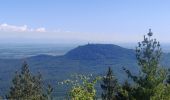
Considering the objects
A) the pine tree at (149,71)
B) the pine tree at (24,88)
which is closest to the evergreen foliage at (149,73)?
the pine tree at (149,71)

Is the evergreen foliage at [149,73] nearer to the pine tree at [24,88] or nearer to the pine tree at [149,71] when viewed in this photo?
the pine tree at [149,71]

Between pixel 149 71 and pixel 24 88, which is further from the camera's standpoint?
pixel 24 88

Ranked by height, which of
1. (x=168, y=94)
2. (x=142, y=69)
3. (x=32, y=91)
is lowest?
(x=32, y=91)

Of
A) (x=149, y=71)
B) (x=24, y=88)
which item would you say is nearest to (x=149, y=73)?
(x=149, y=71)

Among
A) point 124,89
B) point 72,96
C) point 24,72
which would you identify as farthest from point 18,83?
Answer: point 72,96

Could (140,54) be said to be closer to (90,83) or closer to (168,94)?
(168,94)

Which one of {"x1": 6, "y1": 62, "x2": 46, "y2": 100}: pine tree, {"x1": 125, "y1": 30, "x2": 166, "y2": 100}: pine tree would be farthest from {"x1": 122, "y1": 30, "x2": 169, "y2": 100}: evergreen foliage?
{"x1": 6, "y1": 62, "x2": 46, "y2": 100}: pine tree

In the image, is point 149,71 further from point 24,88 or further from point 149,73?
point 24,88

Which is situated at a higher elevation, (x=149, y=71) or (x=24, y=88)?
(x=149, y=71)
